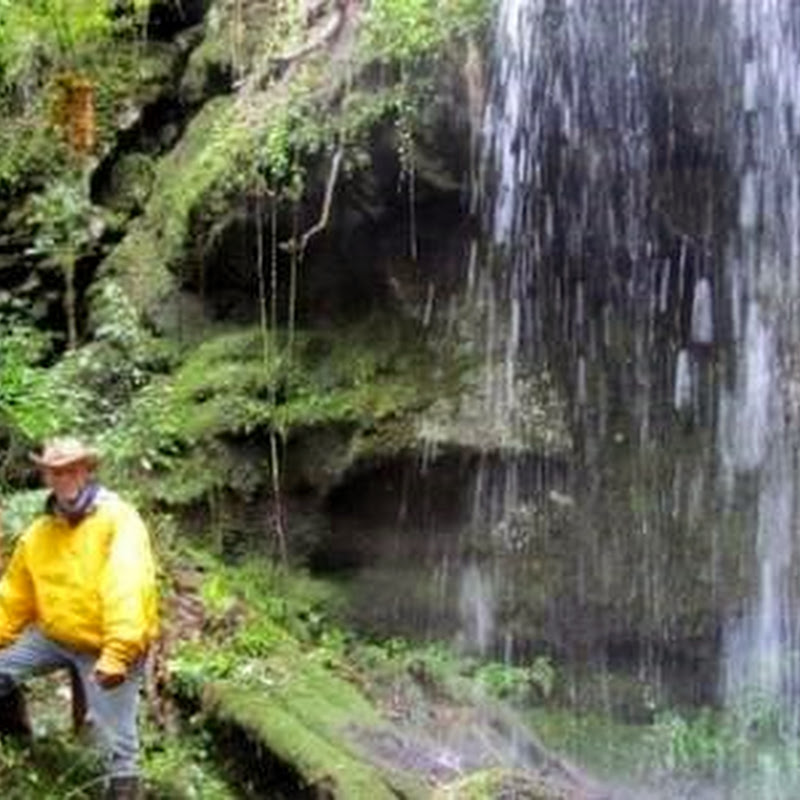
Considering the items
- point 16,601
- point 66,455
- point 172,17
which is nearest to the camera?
point 66,455

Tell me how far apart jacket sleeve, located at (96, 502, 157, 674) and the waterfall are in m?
4.88

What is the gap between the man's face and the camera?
21.2 feet

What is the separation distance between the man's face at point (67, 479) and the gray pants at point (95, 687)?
2.07 ft

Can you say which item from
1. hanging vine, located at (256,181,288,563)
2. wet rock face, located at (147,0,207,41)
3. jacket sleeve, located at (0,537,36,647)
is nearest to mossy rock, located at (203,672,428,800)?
jacket sleeve, located at (0,537,36,647)

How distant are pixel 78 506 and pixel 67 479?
0.14m

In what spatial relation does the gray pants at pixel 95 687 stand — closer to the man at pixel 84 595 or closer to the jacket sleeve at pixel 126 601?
the man at pixel 84 595

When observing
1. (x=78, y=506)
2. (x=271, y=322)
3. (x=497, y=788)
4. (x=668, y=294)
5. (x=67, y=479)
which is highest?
(x=668, y=294)

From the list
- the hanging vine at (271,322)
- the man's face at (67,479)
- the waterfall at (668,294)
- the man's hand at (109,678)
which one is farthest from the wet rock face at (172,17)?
the man's hand at (109,678)

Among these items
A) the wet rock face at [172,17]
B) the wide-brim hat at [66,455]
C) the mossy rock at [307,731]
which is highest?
the wet rock face at [172,17]

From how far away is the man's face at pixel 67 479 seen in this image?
6453 mm

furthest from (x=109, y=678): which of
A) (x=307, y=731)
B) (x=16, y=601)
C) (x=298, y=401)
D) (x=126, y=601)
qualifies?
(x=298, y=401)

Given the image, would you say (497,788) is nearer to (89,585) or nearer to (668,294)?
(89,585)

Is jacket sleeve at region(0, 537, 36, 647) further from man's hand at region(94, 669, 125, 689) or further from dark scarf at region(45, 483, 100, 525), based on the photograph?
man's hand at region(94, 669, 125, 689)

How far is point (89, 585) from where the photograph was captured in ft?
21.4
